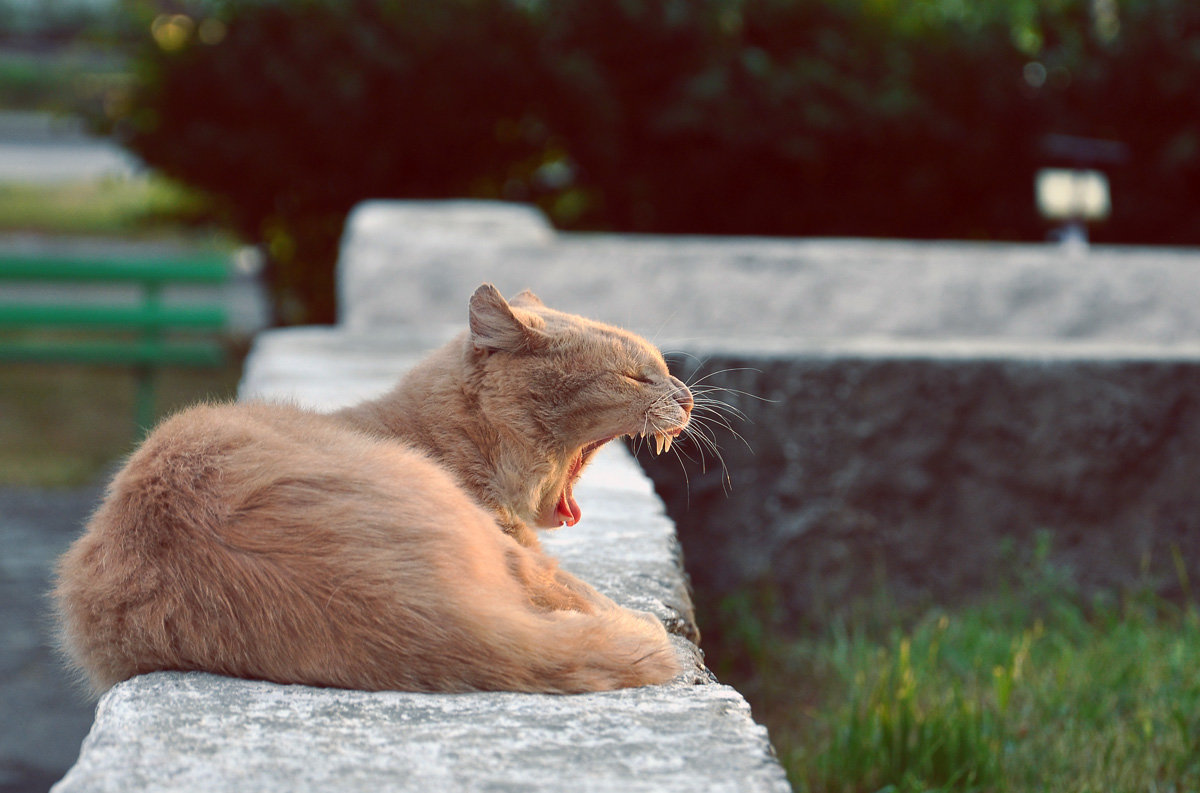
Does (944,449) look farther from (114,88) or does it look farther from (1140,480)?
(114,88)

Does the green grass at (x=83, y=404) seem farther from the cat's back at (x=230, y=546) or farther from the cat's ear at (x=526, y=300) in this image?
the cat's back at (x=230, y=546)

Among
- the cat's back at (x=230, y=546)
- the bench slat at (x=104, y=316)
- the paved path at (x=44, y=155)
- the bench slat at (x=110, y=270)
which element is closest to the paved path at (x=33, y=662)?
the cat's back at (x=230, y=546)

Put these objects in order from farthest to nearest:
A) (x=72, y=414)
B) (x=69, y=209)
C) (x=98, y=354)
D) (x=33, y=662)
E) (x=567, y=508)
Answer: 1. (x=69, y=209)
2. (x=72, y=414)
3. (x=98, y=354)
4. (x=33, y=662)
5. (x=567, y=508)

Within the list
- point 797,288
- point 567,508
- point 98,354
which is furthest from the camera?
point 98,354

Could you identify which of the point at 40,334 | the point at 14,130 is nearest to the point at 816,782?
the point at 40,334

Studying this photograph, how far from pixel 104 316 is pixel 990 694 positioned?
5.31 m

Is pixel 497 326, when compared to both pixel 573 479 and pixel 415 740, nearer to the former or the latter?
pixel 573 479

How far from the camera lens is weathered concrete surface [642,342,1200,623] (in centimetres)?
320

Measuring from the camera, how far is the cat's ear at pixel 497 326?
5.17 ft

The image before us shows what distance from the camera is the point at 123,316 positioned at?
646cm

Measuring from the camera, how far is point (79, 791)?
1.07m

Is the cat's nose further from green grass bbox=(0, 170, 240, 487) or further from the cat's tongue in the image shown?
green grass bbox=(0, 170, 240, 487)

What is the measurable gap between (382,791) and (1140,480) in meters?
2.74

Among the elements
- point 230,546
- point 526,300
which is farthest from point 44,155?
point 230,546
